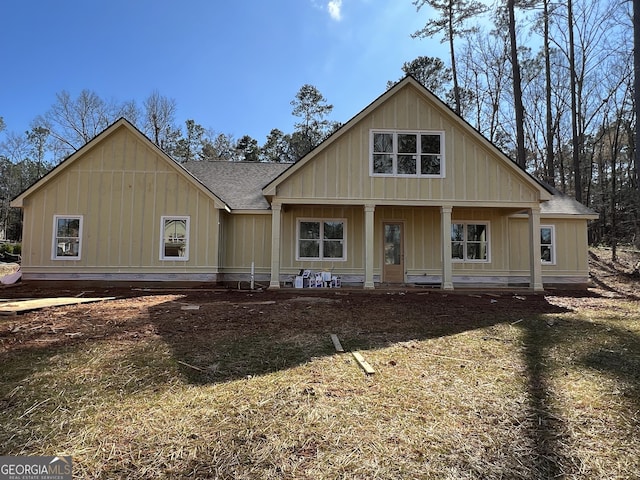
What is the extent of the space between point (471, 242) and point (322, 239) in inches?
218

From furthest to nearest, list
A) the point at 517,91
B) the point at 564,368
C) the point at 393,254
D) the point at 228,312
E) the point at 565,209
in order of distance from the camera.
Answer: the point at 517,91, the point at 565,209, the point at 393,254, the point at 228,312, the point at 564,368

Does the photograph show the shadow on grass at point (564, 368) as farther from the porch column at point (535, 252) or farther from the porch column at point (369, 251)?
the porch column at point (369, 251)

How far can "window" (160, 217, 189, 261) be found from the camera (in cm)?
1219

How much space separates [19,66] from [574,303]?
102 ft

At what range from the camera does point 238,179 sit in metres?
15.5

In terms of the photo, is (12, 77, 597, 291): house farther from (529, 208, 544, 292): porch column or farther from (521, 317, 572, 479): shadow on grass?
(521, 317, 572, 479): shadow on grass

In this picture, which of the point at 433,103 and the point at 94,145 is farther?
the point at 94,145

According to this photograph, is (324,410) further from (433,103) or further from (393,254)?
(433,103)

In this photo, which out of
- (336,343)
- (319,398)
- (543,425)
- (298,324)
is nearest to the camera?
(543,425)

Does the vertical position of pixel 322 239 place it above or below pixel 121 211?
below

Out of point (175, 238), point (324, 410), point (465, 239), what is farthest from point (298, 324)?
point (465, 239)

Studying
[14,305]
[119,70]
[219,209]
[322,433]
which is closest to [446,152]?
[219,209]

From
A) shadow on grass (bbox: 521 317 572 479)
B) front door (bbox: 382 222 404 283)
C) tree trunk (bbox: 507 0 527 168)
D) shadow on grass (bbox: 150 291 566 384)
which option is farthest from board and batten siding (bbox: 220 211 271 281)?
tree trunk (bbox: 507 0 527 168)

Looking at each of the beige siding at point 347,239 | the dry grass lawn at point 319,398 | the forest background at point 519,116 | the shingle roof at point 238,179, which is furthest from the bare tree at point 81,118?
the dry grass lawn at point 319,398
